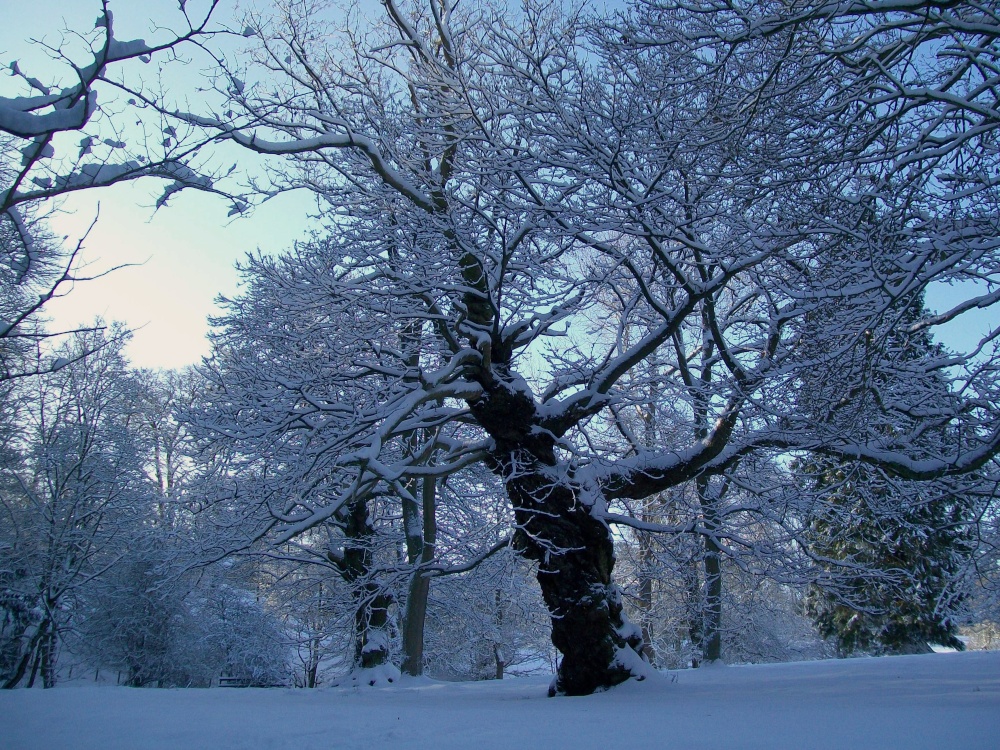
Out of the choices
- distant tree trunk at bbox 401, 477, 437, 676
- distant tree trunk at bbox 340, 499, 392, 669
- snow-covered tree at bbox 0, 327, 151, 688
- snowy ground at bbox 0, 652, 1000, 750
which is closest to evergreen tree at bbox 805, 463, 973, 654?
snowy ground at bbox 0, 652, 1000, 750

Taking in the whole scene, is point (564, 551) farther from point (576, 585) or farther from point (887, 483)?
point (887, 483)

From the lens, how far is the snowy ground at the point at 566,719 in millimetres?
3615

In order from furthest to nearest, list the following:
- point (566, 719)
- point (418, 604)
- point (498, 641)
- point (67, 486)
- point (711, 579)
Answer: point (67, 486) < point (498, 641) < point (418, 604) < point (711, 579) < point (566, 719)

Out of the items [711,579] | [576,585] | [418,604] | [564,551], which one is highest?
[564,551]

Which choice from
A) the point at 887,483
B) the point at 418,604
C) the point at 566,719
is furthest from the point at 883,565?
the point at 566,719

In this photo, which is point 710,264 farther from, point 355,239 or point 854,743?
point 854,743

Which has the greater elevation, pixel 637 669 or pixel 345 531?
pixel 345 531

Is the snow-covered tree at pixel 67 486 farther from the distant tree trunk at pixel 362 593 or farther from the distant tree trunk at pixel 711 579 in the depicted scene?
the distant tree trunk at pixel 711 579

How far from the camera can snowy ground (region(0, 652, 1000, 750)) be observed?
11.9 feet

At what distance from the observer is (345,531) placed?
1197 centimetres

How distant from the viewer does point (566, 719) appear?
4.58 m

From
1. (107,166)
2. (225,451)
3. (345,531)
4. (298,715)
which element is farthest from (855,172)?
(345,531)

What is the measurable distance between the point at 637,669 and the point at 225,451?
6.12 metres

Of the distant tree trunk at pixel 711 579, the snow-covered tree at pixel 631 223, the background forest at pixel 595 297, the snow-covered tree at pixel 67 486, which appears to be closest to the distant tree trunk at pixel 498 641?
the background forest at pixel 595 297
